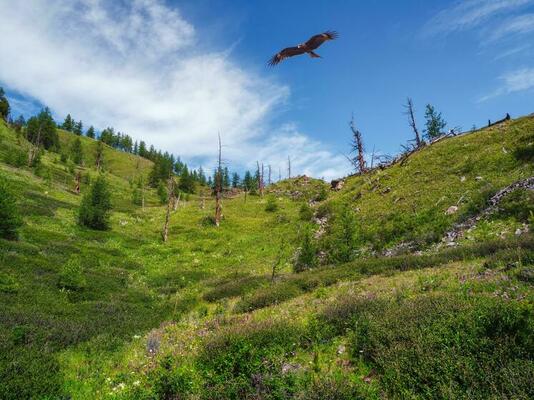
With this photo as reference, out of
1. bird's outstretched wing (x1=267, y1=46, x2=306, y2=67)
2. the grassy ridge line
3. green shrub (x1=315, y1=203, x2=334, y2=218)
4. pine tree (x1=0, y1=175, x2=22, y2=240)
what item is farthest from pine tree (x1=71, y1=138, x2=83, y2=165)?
bird's outstretched wing (x1=267, y1=46, x2=306, y2=67)

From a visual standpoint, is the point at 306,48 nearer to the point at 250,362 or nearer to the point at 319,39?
the point at 319,39

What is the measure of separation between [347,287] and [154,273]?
62.0 feet

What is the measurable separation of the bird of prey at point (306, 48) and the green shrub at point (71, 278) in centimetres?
1590

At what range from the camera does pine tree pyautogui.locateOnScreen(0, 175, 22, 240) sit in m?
22.6

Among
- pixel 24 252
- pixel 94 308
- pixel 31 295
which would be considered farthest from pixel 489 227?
pixel 24 252

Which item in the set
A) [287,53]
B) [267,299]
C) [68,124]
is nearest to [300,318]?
[267,299]

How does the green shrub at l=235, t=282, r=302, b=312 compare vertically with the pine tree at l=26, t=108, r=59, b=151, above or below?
below

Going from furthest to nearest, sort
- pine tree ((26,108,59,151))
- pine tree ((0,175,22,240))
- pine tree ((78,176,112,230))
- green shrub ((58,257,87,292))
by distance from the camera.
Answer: pine tree ((26,108,59,151)) < pine tree ((78,176,112,230)) < pine tree ((0,175,22,240)) < green shrub ((58,257,87,292))

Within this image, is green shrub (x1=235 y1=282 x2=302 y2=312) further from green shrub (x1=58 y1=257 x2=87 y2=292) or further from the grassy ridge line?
the grassy ridge line

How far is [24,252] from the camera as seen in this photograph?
21359 millimetres

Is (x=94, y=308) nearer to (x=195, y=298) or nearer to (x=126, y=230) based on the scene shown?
(x=195, y=298)

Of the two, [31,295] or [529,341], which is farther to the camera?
[31,295]

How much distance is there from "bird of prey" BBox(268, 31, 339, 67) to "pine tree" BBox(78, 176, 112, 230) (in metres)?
38.8

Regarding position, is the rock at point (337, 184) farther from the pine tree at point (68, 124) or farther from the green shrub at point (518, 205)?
the pine tree at point (68, 124)
